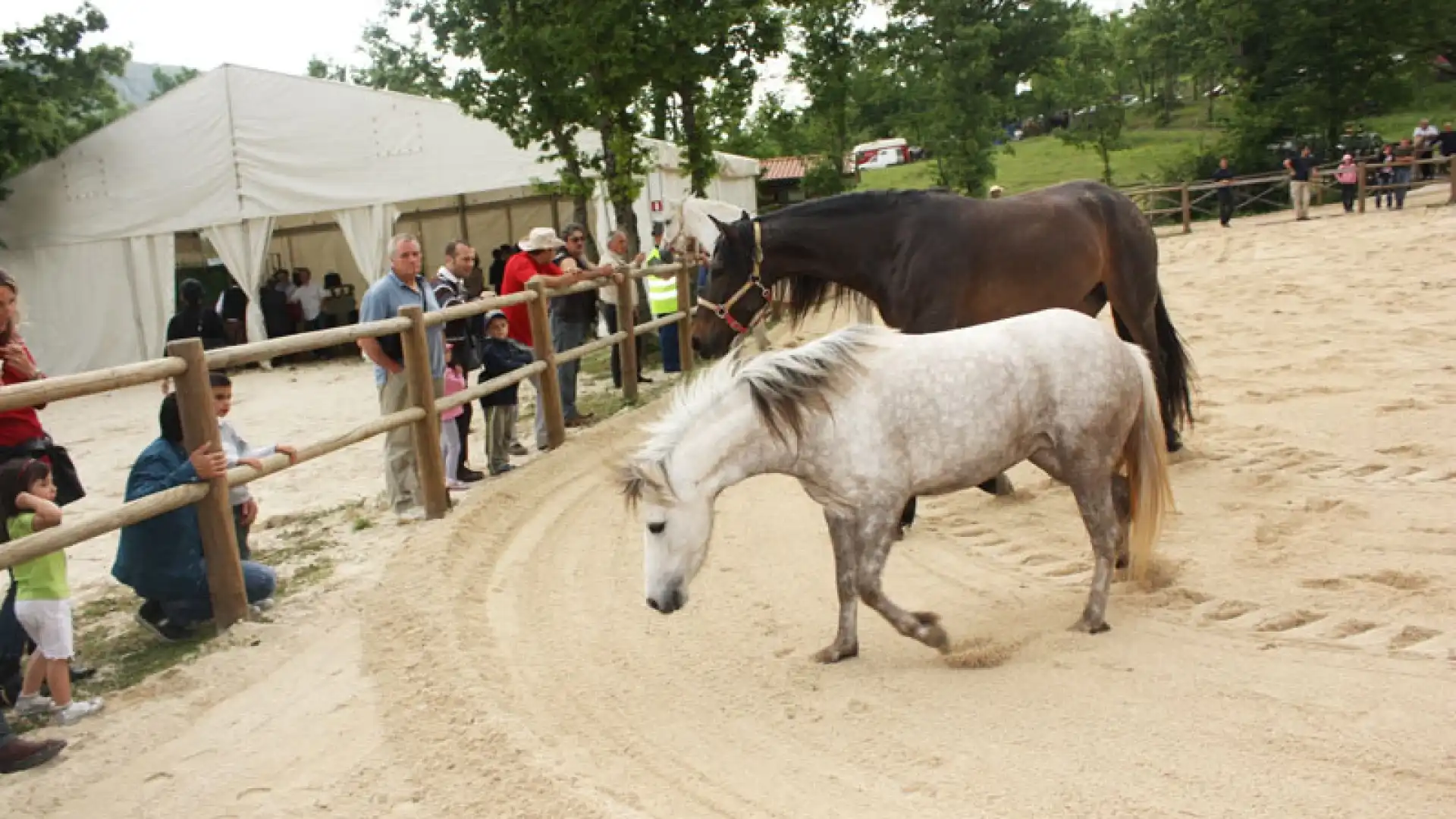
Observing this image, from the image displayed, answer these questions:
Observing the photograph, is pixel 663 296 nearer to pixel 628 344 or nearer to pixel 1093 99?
pixel 628 344

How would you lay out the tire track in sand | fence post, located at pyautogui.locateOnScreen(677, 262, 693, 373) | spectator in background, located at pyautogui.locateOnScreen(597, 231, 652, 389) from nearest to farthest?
the tire track in sand → spectator in background, located at pyautogui.locateOnScreen(597, 231, 652, 389) → fence post, located at pyautogui.locateOnScreen(677, 262, 693, 373)

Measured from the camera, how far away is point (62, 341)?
17562 mm

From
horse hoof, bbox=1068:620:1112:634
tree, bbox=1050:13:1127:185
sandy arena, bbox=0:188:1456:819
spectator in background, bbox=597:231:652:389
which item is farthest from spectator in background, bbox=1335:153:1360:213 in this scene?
horse hoof, bbox=1068:620:1112:634

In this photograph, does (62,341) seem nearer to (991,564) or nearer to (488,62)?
(488,62)

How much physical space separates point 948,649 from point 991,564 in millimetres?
1126

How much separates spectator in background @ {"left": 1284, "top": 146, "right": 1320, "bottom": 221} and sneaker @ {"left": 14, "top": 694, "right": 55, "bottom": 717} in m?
19.6

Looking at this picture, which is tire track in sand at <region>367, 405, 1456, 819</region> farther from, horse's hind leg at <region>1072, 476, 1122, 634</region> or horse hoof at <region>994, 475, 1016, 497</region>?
horse hoof at <region>994, 475, 1016, 497</region>

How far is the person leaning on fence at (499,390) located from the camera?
702cm

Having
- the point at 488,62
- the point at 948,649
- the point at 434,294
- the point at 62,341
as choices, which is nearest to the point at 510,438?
the point at 434,294

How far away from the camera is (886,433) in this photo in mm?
3740

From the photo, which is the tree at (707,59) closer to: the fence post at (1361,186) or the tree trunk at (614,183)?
the tree trunk at (614,183)

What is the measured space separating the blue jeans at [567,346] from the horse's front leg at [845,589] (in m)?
5.14

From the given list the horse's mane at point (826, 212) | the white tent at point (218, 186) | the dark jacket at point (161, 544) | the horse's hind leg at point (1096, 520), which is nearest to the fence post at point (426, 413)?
the dark jacket at point (161, 544)

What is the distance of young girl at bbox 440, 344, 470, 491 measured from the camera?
666 centimetres
